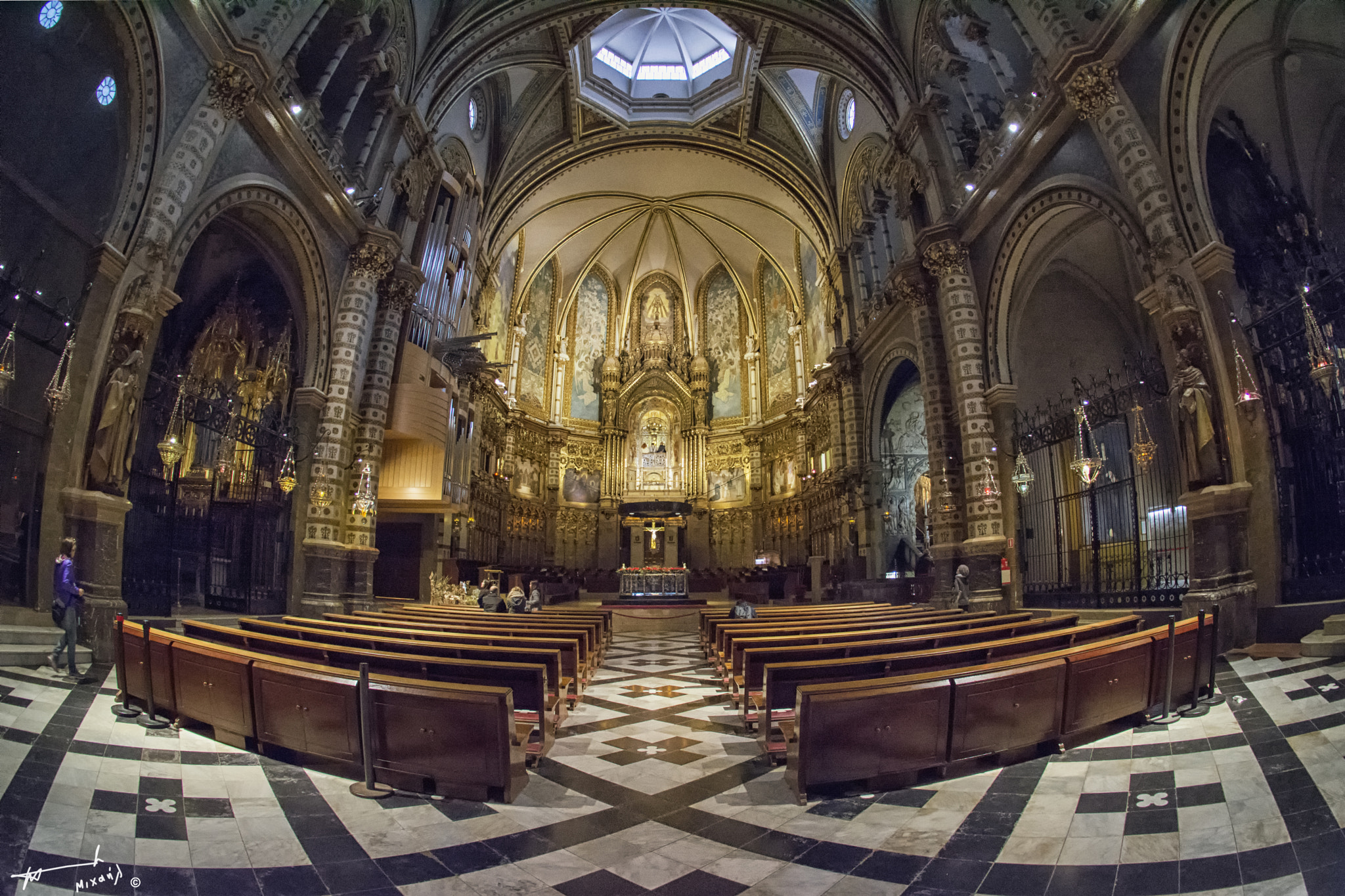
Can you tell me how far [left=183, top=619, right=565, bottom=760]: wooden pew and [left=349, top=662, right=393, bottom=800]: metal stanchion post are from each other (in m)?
0.56

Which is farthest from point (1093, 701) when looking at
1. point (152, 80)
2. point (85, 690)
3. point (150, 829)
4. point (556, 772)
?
point (152, 80)

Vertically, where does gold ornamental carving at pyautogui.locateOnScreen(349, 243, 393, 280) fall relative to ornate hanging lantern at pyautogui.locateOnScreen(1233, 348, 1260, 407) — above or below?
above

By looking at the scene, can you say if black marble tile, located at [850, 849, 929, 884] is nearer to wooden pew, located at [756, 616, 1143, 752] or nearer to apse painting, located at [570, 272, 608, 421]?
wooden pew, located at [756, 616, 1143, 752]

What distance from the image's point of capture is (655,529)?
94.4 ft

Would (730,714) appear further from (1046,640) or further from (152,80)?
(152,80)

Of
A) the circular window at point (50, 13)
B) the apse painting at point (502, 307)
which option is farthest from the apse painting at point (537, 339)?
the circular window at point (50, 13)

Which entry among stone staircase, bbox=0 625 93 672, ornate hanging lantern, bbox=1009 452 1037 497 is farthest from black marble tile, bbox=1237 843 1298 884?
stone staircase, bbox=0 625 93 672

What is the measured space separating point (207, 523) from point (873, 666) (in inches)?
567

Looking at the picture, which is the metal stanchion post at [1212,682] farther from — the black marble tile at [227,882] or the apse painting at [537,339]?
the apse painting at [537,339]

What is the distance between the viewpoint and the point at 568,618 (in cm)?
1008

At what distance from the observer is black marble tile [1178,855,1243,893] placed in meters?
2.79

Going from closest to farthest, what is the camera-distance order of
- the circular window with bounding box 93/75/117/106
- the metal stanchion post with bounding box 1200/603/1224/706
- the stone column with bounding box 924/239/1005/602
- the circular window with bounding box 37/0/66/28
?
1. the metal stanchion post with bounding box 1200/603/1224/706
2. the circular window with bounding box 37/0/66/28
3. the circular window with bounding box 93/75/117/106
4. the stone column with bounding box 924/239/1005/602

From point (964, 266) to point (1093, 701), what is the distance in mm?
13148

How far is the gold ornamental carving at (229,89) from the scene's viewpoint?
34.2ft
